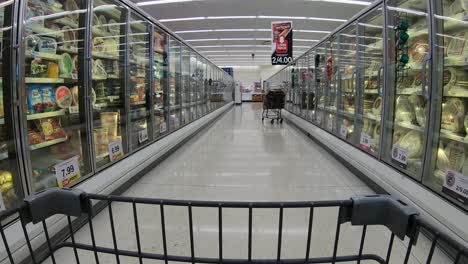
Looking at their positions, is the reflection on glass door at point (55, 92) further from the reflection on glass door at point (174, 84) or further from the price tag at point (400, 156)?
the price tag at point (400, 156)

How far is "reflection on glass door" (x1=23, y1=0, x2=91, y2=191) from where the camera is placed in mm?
2180

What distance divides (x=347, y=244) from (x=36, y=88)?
2644 mm

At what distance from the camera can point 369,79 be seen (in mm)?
3748

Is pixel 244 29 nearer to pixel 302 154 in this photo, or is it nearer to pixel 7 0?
pixel 302 154

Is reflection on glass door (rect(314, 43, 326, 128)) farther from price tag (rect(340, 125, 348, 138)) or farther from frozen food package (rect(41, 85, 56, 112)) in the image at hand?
frozen food package (rect(41, 85, 56, 112))

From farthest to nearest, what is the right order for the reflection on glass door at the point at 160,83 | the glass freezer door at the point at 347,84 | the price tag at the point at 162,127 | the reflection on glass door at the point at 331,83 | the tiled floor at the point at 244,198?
the reflection on glass door at the point at 331,83
the price tag at the point at 162,127
the reflection on glass door at the point at 160,83
the glass freezer door at the point at 347,84
the tiled floor at the point at 244,198

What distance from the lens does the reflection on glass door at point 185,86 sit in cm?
642

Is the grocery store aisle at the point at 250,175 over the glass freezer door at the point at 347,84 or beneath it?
beneath

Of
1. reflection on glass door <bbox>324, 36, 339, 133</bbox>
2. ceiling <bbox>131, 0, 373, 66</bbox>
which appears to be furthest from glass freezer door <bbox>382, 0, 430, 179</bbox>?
ceiling <bbox>131, 0, 373, 66</bbox>

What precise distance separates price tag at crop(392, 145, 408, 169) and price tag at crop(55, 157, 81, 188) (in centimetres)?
292

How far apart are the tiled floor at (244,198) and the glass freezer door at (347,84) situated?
0.53m

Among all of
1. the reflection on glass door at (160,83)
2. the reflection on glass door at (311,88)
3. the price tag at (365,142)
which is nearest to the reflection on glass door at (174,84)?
the reflection on glass door at (160,83)

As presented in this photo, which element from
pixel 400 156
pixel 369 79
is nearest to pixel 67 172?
pixel 400 156

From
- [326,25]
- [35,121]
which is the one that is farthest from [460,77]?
[326,25]
